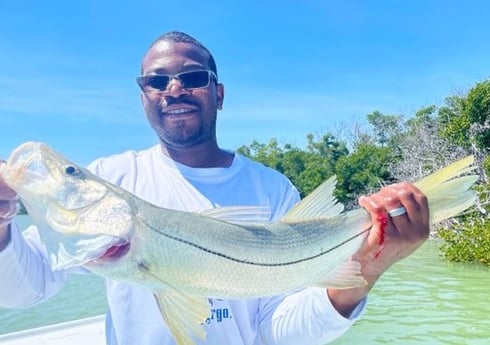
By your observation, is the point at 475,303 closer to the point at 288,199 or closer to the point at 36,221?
the point at 288,199

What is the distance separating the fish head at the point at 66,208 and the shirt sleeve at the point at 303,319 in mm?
933

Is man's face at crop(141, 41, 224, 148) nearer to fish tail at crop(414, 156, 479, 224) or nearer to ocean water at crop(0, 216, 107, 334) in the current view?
fish tail at crop(414, 156, 479, 224)

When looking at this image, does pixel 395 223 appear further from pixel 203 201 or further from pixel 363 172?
pixel 363 172

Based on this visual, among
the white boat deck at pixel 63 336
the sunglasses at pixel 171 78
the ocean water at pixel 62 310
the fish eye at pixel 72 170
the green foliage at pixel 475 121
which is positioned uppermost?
the green foliage at pixel 475 121

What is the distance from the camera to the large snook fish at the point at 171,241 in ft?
4.64

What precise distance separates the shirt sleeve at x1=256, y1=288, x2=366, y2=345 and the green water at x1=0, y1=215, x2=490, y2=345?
16.8 feet

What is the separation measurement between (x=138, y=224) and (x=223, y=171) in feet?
2.93

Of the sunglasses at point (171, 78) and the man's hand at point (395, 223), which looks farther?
the sunglasses at point (171, 78)

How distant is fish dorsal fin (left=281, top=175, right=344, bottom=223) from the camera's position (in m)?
1.75

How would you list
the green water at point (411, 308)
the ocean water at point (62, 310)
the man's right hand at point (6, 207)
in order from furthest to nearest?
1. the ocean water at point (62, 310)
2. the green water at point (411, 308)
3. the man's right hand at point (6, 207)

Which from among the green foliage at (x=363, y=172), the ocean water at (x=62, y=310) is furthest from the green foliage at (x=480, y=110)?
the ocean water at (x=62, y=310)

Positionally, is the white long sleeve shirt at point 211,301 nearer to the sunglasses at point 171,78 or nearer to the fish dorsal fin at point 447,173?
the sunglasses at point 171,78

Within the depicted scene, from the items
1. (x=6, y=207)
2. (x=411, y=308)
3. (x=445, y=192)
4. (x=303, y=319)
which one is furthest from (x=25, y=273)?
(x=411, y=308)

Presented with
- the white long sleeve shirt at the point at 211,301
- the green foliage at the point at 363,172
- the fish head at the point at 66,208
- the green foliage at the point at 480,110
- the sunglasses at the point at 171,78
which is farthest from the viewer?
the green foliage at the point at 363,172
